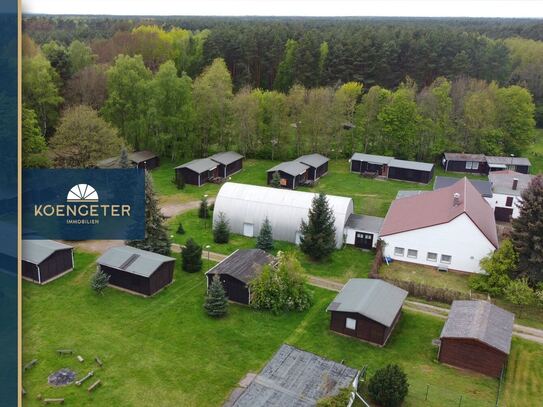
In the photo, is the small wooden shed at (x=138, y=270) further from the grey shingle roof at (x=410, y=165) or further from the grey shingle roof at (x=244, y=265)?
the grey shingle roof at (x=410, y=165)

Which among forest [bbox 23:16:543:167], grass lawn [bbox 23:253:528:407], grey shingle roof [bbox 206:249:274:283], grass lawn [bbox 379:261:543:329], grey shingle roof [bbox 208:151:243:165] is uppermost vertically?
forest [bbox 23:16:543:167]

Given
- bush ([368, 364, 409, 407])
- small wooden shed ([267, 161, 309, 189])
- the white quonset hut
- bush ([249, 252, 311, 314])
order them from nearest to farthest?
1. bush ([368, 364, 409, 407])
2. bush ([249, 252, 311, 314])
3. the white quonset hut
4. small wooden shed ([267, 161, 309, 189])

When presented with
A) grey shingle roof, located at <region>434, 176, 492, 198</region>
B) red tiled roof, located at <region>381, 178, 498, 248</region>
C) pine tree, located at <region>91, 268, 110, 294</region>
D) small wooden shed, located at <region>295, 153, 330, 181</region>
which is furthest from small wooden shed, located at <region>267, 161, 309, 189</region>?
pine tree, located at <region>91, 268, 110, 294</region>

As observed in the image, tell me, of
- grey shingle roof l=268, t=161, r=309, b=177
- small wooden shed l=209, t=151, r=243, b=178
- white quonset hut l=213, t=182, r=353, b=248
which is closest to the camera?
white quonset hut l=213, t=182, r=353, b=248

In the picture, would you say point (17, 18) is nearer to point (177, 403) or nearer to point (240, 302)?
point (177, 403)

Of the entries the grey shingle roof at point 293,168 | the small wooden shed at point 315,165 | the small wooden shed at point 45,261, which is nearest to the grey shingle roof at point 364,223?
the grey shingle roof at point 293,168

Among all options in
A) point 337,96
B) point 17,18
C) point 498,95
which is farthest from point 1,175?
point 498,95

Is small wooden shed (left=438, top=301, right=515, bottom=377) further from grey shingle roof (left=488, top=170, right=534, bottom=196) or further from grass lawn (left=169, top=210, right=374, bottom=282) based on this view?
grey shingle roof (left=488, top=170, right=534, bottom=196)

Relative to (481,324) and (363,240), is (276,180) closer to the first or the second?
(363,240)
